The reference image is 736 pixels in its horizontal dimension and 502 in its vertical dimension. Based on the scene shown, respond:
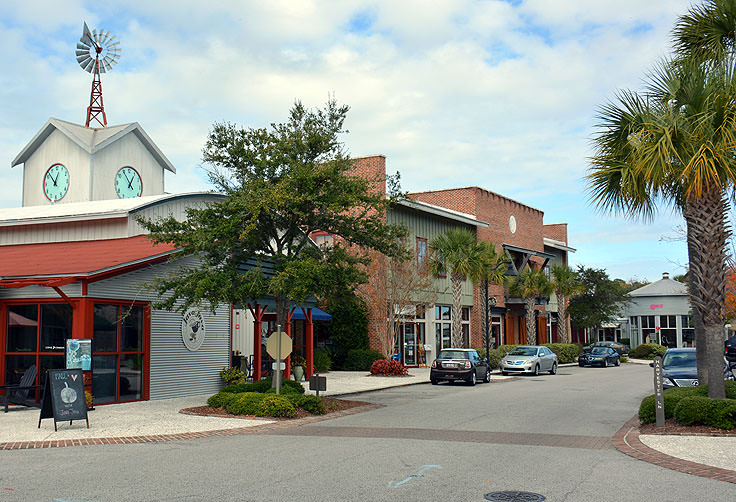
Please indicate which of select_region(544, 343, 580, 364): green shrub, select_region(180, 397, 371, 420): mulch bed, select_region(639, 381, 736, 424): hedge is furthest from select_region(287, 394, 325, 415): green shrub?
select_region(544, 343, 580, 364): green shrub

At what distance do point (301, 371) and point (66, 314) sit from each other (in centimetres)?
1039

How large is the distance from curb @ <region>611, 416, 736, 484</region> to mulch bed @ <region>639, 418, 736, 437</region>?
0.26 meters

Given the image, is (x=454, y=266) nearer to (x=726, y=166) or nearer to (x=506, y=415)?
(x=506, y=415)

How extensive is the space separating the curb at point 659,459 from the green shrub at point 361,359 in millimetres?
20780

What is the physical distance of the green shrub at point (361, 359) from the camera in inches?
1331

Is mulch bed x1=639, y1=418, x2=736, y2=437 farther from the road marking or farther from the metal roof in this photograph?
the metal roof

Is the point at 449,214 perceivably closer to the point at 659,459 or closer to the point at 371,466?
the point at 659,459

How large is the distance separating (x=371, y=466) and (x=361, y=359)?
79.9ft

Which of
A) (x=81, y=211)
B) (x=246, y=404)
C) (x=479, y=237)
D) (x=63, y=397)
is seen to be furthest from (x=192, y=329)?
(x=479, y=237)

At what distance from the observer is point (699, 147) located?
12.8 meters

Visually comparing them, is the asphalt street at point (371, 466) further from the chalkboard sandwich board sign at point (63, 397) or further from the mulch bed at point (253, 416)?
the chalkboard sandwich board sign at point (63, 397)

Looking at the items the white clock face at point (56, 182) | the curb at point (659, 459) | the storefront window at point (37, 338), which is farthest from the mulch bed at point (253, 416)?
the white clock face at point (56, 182)

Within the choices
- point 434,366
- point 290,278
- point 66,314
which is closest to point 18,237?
point 66,314

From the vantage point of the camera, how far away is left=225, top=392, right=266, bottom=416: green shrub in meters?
15.8
